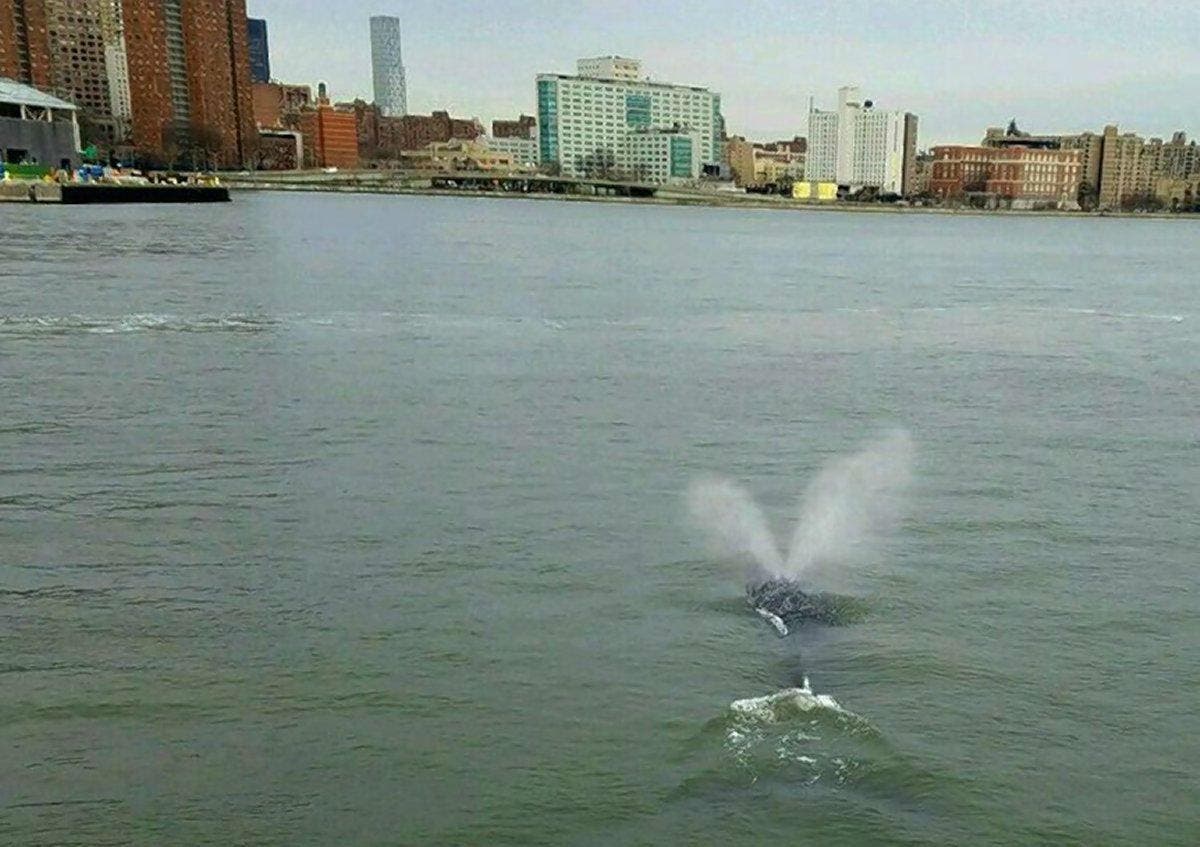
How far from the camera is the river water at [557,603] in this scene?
9.20 metres

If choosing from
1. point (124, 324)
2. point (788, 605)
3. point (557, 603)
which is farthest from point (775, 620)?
point (124, 324)

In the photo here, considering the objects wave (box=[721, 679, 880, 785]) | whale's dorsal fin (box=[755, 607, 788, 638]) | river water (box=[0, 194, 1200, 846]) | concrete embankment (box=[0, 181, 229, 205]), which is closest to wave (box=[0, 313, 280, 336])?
river water (box=[0, 194, 1200, 846])

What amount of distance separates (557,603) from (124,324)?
24.3 meters

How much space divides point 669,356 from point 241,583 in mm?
19454

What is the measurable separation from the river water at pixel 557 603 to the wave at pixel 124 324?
0.56 meters

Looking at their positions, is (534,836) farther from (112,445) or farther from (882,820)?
(112,445)

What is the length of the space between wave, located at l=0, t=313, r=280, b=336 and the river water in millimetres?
561

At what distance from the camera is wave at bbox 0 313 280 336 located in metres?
31.2

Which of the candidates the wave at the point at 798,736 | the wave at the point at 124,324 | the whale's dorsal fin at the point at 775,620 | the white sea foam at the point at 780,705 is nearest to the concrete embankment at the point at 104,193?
the wave at the point at 124,324

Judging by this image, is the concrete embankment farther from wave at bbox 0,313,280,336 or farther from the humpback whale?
the humpback whale

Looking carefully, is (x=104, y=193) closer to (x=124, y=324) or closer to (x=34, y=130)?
(x=34, y=130)

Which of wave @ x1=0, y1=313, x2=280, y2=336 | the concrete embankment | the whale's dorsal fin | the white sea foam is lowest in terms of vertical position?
the whale's dorsal fin

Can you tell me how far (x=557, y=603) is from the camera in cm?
1305

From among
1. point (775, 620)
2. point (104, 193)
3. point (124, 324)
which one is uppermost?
point (104, 193)
